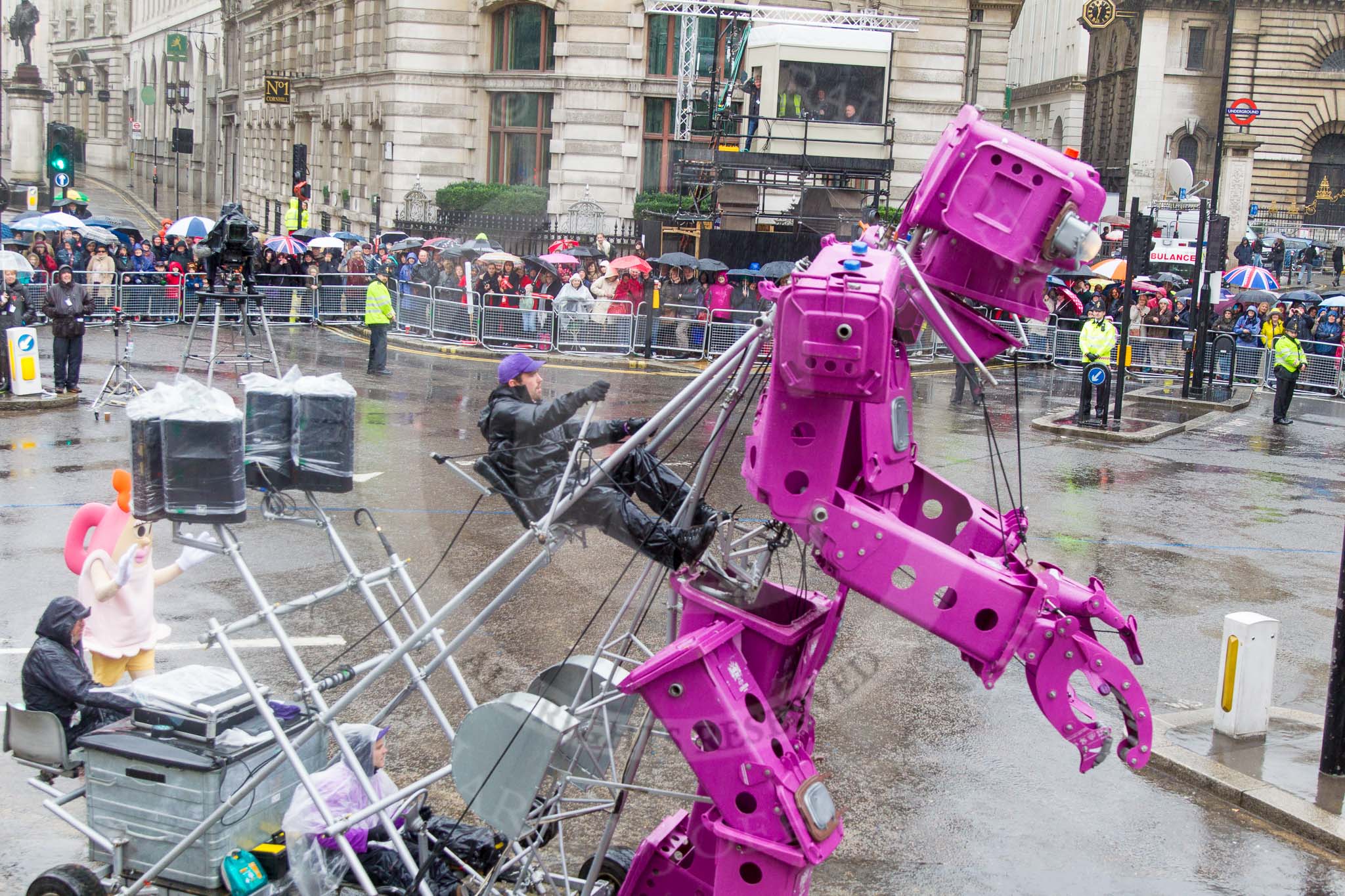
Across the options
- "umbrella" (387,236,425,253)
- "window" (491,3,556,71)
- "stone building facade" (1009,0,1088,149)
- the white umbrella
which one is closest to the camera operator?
the white umbrella

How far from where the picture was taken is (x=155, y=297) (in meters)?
29.2

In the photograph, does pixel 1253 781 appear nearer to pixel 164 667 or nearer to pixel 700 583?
pixel 700 583

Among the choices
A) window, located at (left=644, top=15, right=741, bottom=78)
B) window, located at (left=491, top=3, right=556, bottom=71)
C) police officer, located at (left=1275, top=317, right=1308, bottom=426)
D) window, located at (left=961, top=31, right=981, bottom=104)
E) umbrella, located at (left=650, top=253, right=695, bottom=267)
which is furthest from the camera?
window, located at (left=961, top=31, right=981, bottom=104)

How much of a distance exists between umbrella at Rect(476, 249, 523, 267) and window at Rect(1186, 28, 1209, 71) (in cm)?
5335

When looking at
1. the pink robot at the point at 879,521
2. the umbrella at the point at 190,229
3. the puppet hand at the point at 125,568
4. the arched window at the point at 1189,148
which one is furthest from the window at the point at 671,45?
the arched window at the point at 1189,148

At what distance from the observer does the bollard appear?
9711mm

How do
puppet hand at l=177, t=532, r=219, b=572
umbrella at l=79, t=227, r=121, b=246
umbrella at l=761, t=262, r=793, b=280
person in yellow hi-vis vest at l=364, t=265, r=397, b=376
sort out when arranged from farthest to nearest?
umbrella at l=79, t=227, r=121, b=246 → umbrella at l=761, t=262, r=793, b=280 → person in yellow hi-vis vest at l=364, t=265, r=397, b=376 → puppet hand at l=177, t=532, r=219, b=572

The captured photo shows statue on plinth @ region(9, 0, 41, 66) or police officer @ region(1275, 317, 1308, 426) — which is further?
statue on plinth @ region(9, 0, 41, 66)

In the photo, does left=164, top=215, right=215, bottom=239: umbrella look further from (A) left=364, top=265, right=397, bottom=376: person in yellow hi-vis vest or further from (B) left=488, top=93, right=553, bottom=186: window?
(B) left=488, top=93, right=553, bottom=186: window

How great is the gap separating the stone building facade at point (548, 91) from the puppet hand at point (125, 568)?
103 ft

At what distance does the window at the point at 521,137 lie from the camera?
43.2 meters

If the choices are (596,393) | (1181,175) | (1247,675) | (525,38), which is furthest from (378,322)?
(525,38)

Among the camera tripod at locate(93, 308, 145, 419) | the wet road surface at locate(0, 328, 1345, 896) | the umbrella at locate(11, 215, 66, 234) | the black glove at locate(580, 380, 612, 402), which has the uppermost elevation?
the umbrella at locate(11, 215, 66, 234)

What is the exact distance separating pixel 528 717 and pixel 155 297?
26.2 metres
